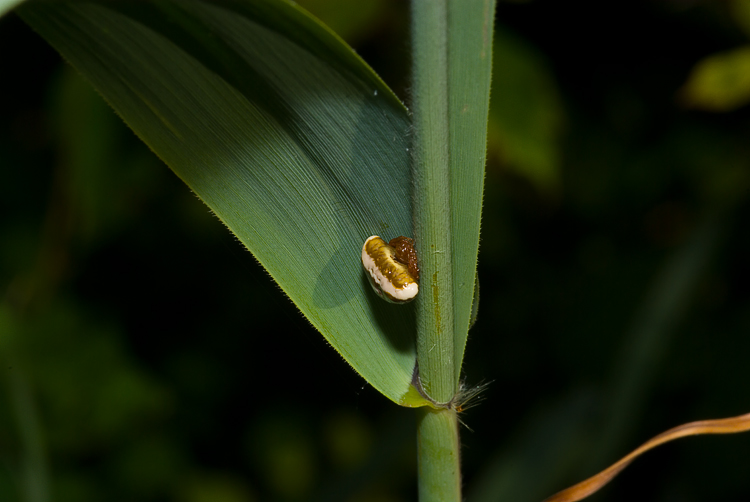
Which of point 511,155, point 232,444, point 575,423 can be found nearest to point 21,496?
point 232,444

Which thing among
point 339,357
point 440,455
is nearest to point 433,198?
point 440,455

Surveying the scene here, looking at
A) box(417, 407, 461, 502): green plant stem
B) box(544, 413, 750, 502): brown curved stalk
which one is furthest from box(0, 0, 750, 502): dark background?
box(417, 407, 461, 502): green plant stem

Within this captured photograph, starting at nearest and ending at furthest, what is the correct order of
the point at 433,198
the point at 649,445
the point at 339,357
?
1. the point at 433,198
2. the point at 649,445
3. the point at 339,357

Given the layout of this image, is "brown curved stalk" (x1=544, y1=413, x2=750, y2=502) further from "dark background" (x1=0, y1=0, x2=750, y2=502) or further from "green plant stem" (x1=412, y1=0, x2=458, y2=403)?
"dark background" (x1=0, y1=0, x2=750, y2=502)

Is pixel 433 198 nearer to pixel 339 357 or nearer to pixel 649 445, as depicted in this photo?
pixel 649 445

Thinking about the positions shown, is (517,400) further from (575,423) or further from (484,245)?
(575,423)

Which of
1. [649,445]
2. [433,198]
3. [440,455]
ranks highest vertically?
[433,198]

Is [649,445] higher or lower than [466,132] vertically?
lower
